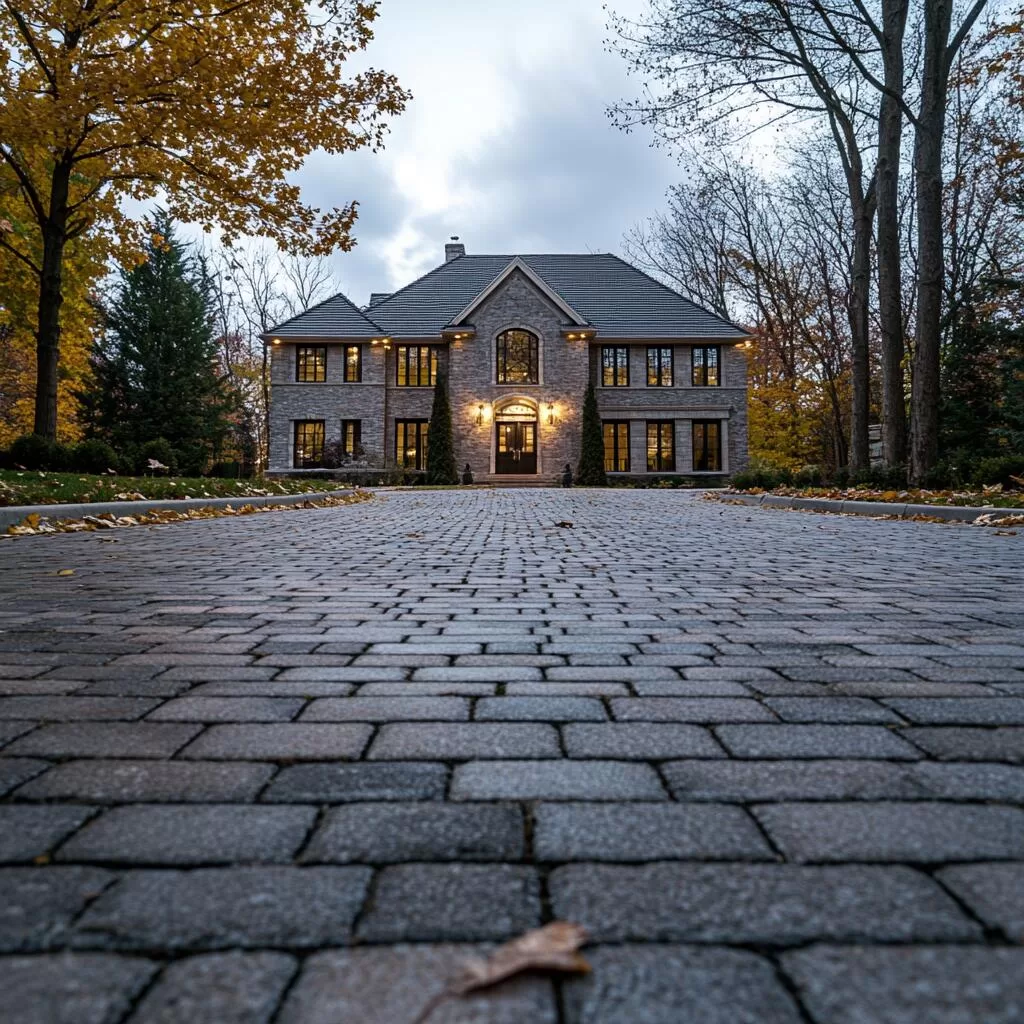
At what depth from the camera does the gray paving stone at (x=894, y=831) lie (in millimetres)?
1229

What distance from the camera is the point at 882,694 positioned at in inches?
85.4

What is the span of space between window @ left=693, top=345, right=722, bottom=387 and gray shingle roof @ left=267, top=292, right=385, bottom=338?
42.8 ft

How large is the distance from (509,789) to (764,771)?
1.85ft

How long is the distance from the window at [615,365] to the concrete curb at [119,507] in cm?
1984

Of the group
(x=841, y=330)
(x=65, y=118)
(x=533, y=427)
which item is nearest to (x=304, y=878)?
(x=65, y=118)

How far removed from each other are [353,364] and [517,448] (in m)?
7.61

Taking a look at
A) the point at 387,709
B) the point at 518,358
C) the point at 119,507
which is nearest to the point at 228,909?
the point at 387,709

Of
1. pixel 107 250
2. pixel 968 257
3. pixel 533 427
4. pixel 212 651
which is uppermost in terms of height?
pixel 968 257

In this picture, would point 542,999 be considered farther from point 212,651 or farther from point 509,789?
point 212,651

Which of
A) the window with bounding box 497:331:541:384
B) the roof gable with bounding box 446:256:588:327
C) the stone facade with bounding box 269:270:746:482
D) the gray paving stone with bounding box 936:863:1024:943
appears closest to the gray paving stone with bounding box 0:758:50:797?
Result: the gray paving stone with bounding box 936:863:1024:943

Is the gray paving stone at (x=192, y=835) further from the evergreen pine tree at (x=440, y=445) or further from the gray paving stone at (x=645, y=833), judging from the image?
the evergreen pine tree at (x=440, y=445)

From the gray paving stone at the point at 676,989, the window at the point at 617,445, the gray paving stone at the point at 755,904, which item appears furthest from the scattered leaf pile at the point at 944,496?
the window at the point at 617,445

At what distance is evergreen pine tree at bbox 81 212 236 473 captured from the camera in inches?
1010

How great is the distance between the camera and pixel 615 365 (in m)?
30.7
